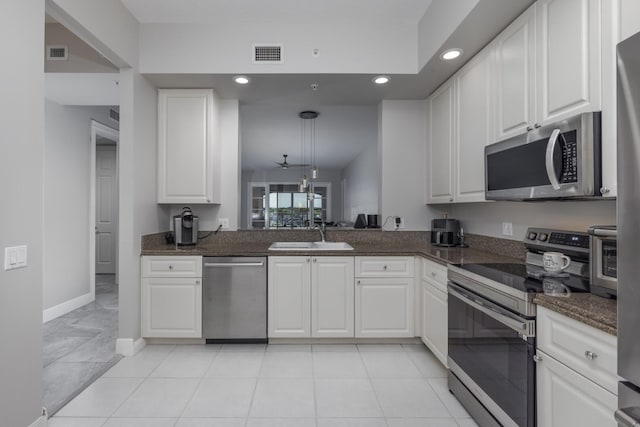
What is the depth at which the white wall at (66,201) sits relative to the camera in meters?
3.66

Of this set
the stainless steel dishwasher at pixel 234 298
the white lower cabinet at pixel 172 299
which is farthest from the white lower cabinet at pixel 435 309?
the white lower cabinet at pixel 172 299

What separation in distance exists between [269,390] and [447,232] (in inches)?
79.8

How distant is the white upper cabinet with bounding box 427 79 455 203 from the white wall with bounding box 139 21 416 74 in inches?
16.9

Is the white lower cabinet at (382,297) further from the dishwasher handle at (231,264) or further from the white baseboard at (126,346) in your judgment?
the white baseboard at (126,346)

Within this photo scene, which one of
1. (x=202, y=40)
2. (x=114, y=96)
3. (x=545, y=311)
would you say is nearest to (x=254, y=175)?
(x=114, y=96)

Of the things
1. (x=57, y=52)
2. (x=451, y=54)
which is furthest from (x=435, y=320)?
(x=57, y=52)

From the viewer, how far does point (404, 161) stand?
345 centimetres

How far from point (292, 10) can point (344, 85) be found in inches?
30.1

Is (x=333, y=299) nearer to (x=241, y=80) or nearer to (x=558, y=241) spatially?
(x=558, y=241)

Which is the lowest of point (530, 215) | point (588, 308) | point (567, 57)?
point (588, 308)

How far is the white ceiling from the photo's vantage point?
8.29 ft

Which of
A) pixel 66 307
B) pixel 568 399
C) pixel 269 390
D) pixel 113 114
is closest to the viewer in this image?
pixel 568 399

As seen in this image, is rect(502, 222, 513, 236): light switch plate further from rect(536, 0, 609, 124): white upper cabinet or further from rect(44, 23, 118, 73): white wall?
rect(44, 23, 118, 73): white wall

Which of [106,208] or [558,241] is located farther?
[106,208]
